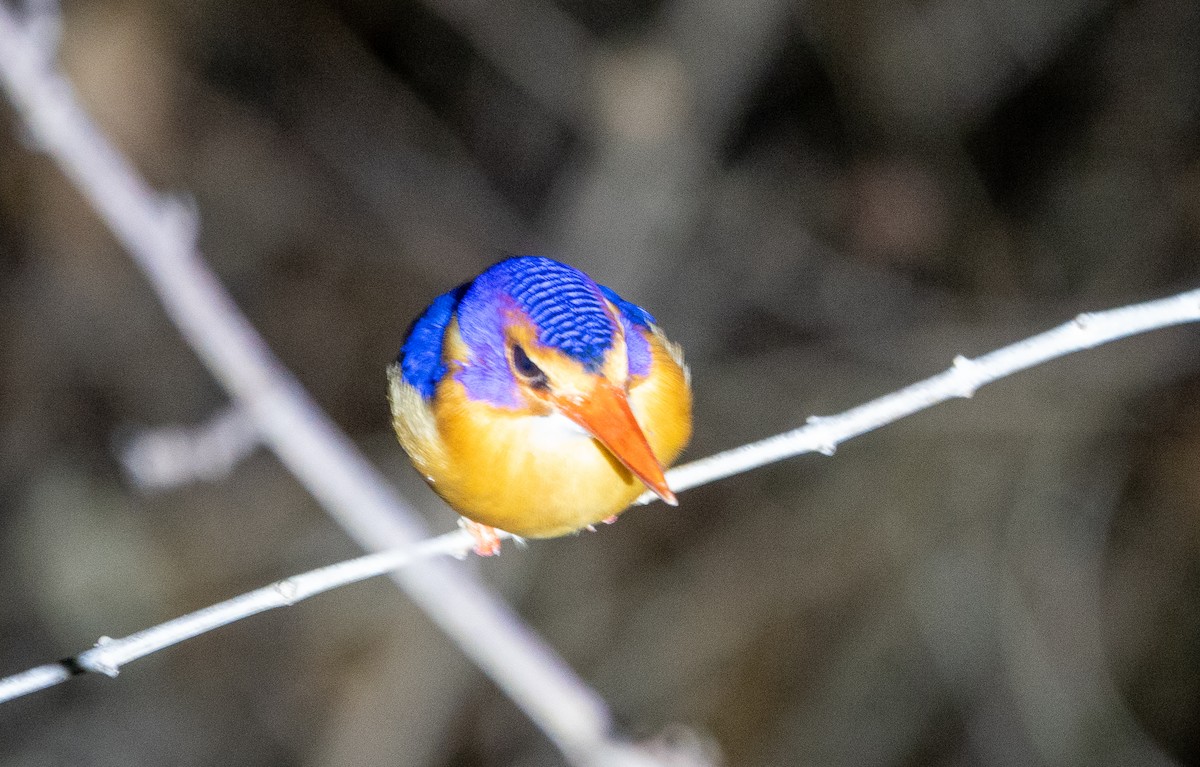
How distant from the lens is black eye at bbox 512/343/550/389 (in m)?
2.23

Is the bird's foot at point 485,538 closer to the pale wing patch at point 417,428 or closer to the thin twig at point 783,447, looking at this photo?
the pale wing patch at point 417,428

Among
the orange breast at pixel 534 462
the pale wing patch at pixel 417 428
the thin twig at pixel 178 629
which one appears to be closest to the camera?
the thin twig at pixel 178 629

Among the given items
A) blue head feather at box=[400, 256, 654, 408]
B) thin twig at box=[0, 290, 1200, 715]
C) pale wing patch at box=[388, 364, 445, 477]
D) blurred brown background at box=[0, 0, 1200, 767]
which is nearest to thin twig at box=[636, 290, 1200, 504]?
thin twig at box=[0, 290, 1200, 715]

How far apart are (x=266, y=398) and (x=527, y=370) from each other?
0.85m

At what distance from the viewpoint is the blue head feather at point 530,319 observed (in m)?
2.20

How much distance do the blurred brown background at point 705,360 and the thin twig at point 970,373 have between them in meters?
3.39

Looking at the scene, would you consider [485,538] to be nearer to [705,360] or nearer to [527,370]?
[527,370]

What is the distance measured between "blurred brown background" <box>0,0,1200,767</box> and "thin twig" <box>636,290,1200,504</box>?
11.1ft

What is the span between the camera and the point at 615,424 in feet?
6.91

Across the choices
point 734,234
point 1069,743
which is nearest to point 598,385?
point 1069,743

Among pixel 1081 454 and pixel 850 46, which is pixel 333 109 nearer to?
pixel 850 46

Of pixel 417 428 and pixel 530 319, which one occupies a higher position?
pixel 417 428

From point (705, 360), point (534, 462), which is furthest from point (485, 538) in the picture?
point (705, 360)

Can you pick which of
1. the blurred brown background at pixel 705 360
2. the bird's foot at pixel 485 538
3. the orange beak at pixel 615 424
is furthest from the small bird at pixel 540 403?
the blurred brown background at pixel 705 360
